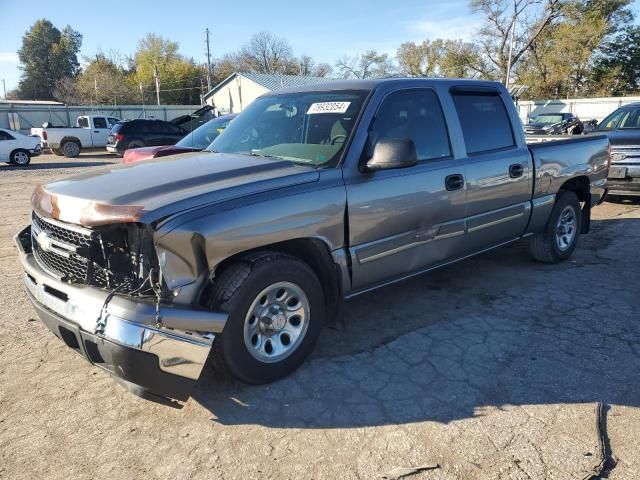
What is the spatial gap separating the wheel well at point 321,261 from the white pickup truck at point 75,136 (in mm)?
24666

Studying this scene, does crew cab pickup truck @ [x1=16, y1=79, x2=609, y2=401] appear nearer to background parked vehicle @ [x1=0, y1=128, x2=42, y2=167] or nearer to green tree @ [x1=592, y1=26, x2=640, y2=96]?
background parked vehicle @ [x1=0, y1=128, x2=42, y2=167]

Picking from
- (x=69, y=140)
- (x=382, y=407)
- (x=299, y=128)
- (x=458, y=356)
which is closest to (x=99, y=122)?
(x=69, y=140)

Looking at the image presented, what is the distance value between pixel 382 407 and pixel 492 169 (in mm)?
2485

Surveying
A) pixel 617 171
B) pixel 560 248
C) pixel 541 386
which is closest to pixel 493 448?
pixel 541 386

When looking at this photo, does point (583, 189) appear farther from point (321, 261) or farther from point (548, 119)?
point (548, 119)

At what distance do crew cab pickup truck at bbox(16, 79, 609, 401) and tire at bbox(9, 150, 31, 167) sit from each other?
63.5ft

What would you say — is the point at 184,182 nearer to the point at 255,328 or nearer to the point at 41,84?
the point at 255,328

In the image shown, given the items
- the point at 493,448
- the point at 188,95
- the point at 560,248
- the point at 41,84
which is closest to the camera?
the point at 493,448

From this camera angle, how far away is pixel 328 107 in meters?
3.86

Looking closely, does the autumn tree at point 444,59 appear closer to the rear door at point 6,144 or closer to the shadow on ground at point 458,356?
the rear door at point 6,144

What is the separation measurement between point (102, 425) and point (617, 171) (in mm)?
9061

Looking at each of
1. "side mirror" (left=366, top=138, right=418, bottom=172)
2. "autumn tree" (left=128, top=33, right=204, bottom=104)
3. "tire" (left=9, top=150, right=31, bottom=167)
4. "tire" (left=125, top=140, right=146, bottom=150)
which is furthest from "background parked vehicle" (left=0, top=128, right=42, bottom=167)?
"autumn tree" (left=128, top=33, right=204, bottom=104)

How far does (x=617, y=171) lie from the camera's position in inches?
349

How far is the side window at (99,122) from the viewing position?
85.4ft
